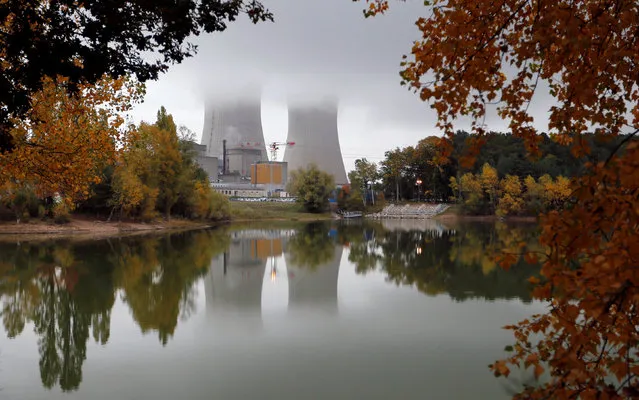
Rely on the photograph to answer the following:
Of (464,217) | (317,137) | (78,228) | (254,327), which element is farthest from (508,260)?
(317,137)

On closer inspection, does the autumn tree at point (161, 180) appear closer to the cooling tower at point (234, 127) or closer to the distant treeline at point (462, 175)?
the distant treeline at point (462, 175)

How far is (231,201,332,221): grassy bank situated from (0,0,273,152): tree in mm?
47107

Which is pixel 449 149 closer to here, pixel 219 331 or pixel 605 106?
pixel 605 106

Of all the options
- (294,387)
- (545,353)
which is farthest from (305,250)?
(545,353)

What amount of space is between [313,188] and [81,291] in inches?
1977

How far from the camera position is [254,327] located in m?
10.4

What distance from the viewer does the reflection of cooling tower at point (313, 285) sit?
42.5 ft

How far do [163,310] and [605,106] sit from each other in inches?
404

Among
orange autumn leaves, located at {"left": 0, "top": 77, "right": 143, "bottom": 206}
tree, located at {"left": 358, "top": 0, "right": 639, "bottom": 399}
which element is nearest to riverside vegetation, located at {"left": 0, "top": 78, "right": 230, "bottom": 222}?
orange autumn leaves, located at {"left": 0, "top": 77, "right": 143, "bottom": 206}

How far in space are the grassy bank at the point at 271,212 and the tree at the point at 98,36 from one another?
155ft

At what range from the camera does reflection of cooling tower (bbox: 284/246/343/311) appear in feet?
42.5

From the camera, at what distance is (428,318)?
35.6 ft

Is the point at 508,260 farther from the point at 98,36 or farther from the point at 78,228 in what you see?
the point at 78,228

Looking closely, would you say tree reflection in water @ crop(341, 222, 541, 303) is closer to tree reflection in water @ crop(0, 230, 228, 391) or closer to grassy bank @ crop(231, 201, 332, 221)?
tree reflection in water @ crop(0, 230, 228, 391)
